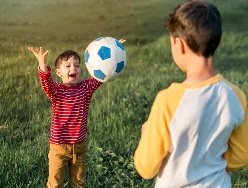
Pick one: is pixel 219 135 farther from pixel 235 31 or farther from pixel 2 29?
pixel 235 31

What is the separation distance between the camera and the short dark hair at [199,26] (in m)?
3.39

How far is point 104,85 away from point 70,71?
404 centimetres

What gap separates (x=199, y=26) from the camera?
11.1 ft

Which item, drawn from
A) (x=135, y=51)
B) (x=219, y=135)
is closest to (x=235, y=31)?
(x=135, y=51)

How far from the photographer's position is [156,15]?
44.3 ft

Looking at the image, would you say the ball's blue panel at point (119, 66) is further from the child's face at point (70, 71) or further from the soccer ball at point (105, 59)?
the child's face at point (70, 71)

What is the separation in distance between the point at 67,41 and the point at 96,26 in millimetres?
939

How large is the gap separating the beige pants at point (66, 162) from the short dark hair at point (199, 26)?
201 centimetres

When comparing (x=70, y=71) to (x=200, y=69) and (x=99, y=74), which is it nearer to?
(x=99, y=74)

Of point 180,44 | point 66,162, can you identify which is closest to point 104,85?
point 66,162

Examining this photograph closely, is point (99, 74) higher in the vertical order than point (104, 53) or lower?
lower

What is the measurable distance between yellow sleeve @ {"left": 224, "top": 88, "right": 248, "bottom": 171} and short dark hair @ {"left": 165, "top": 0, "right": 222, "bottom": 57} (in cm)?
37

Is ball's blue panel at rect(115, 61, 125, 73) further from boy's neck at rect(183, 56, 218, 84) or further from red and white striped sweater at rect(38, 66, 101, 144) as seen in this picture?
boy's neck at rect(183, 56, 218, 84)

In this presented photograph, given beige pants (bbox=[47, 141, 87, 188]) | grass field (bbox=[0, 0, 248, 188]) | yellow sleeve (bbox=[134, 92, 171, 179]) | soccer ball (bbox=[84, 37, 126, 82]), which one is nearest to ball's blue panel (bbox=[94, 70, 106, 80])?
soccer ball (bbox=[84, 37, 126, 82])
